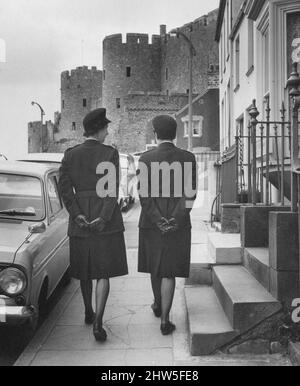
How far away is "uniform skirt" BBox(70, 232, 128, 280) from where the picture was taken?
4.69 meters

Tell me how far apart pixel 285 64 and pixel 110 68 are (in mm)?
56366

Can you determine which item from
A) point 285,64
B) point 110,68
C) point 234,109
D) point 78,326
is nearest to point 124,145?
point 110,68

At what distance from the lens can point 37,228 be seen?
4895mm

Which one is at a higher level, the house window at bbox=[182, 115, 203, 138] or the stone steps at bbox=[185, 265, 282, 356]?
the house window at bbox=[182, 115, 203, 138]

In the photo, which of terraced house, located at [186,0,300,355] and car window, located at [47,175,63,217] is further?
car window, located at [47,175,63,217]

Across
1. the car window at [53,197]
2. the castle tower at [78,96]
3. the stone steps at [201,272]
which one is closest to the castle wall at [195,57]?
the castle tower at [78,96]

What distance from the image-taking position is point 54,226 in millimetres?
5734

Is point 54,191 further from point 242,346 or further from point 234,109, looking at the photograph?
point 234,109

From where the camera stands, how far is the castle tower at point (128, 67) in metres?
62.1

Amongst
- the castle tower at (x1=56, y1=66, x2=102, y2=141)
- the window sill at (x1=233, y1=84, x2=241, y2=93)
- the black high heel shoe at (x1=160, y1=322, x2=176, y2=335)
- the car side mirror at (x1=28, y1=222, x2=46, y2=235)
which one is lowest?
the black high heel shoe at (x1=160, y1=322, x2=176, y2=335)

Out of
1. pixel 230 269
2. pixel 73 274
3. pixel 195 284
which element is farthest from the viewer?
pixel 195 284

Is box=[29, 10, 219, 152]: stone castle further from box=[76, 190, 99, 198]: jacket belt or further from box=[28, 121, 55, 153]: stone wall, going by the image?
box=[76, 190, 99, 198]: jacket belt
